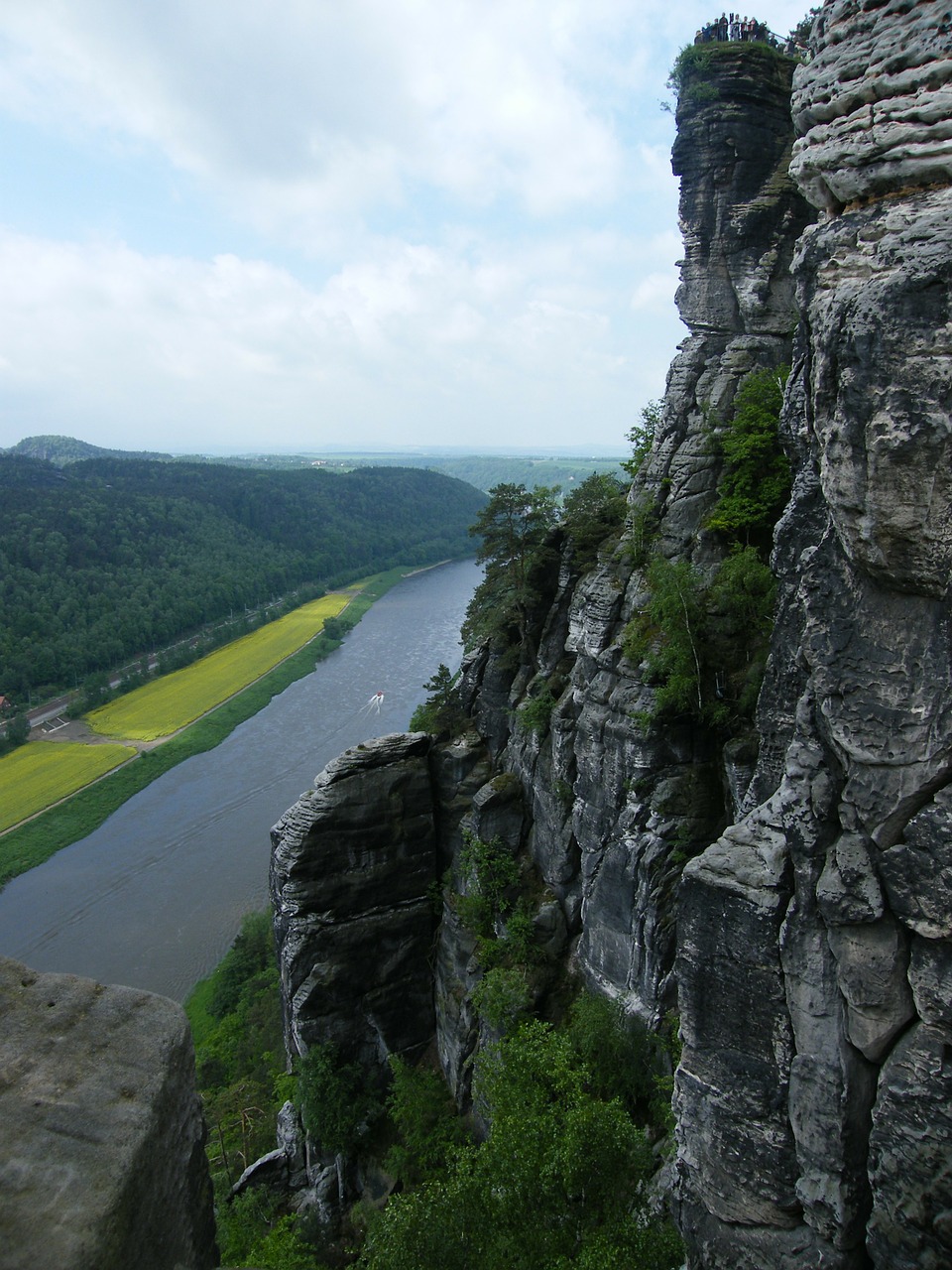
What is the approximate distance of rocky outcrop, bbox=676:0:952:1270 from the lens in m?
6.08

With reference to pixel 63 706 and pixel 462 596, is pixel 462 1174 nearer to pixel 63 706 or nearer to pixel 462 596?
pixel 63 706

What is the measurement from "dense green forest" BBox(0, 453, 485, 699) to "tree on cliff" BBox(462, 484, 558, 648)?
16.2m

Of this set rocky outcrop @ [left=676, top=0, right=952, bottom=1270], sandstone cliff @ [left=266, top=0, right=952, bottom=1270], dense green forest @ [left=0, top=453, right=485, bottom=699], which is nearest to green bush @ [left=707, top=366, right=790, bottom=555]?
sandstone cliff @ [left=266, top=0, right=952, bottom=1270]

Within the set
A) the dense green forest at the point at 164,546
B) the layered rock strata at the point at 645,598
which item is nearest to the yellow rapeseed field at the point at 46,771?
the dense green forest at the point at 164,546

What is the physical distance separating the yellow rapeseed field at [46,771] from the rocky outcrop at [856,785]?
4072 centimetres

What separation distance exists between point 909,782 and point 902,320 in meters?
3.59

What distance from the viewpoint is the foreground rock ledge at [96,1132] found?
216 centimetres

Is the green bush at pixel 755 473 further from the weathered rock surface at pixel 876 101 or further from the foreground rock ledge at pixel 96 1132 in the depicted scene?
the foreground rock ledge at pixel 96 1132

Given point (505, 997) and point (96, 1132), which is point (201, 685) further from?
point (96, 1132)

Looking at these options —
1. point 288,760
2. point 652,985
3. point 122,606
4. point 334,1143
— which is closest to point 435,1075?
point 334,1143

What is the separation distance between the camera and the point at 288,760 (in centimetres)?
4441

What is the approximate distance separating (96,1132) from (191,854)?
1434 inches

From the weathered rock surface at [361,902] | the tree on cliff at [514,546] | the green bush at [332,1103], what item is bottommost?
the green bush at [332,1103]

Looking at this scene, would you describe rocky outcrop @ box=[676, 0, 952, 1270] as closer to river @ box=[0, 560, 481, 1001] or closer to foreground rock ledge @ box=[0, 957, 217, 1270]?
foreground rock ledge @ box=[0, 957, 217, 1270]
